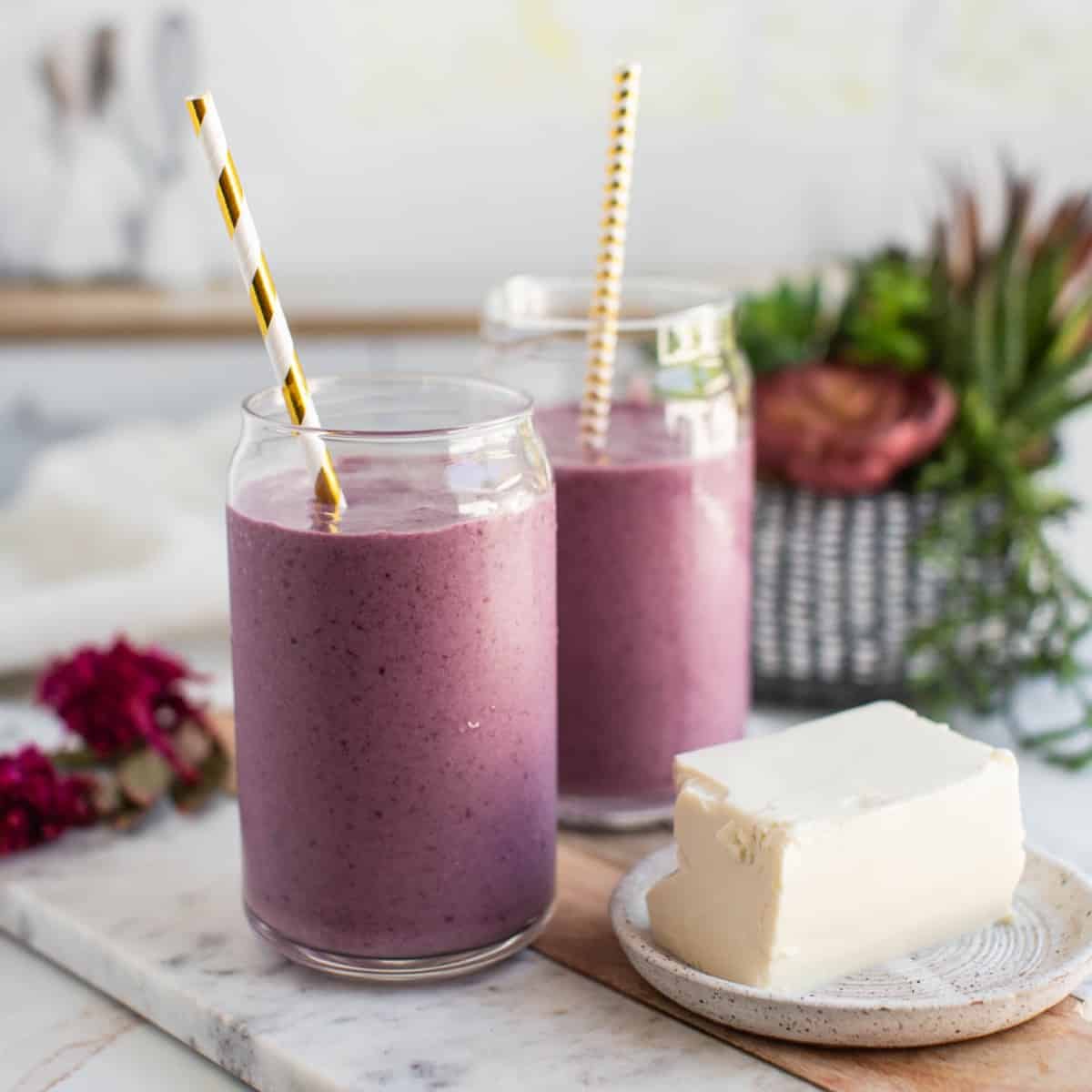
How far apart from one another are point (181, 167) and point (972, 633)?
5.48ft

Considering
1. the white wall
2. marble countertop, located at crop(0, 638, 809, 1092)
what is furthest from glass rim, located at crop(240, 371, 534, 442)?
the white wall

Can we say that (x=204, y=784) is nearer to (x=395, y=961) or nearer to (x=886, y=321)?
(x=395, y=961)

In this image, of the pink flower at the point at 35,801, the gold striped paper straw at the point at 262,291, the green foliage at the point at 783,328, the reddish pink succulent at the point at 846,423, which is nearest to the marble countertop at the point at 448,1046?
the pink flower at the point at 35,801

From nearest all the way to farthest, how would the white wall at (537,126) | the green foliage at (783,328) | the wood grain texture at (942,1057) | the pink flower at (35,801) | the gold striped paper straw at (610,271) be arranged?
the wood grain texture at (942,1057)
the gold striped paper straw at (610,271)
the pink flower at (35,801)
the green foliage at (783,328)
the white wall at (537,126)

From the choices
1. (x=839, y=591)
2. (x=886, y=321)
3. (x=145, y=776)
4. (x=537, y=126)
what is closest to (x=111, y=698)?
(x=145, y=776)

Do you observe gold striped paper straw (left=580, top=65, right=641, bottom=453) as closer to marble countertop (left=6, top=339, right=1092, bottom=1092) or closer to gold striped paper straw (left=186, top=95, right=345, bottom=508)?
gold striped paper straw (left=186, top=95, right=345, bottom=508)

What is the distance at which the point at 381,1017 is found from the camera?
84 centimetres

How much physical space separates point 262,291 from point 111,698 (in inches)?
17.4

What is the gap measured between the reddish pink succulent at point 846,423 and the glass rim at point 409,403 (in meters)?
0.44

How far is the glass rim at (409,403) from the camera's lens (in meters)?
0.79

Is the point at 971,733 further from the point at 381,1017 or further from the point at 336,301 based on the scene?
the point at 336,301

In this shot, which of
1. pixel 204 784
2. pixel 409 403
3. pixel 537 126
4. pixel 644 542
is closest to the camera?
pixel 409 403

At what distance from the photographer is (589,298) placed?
3.77ft

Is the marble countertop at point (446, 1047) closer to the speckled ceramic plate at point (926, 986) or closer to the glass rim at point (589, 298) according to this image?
the speckled ceramic plate at point (926, 986)
